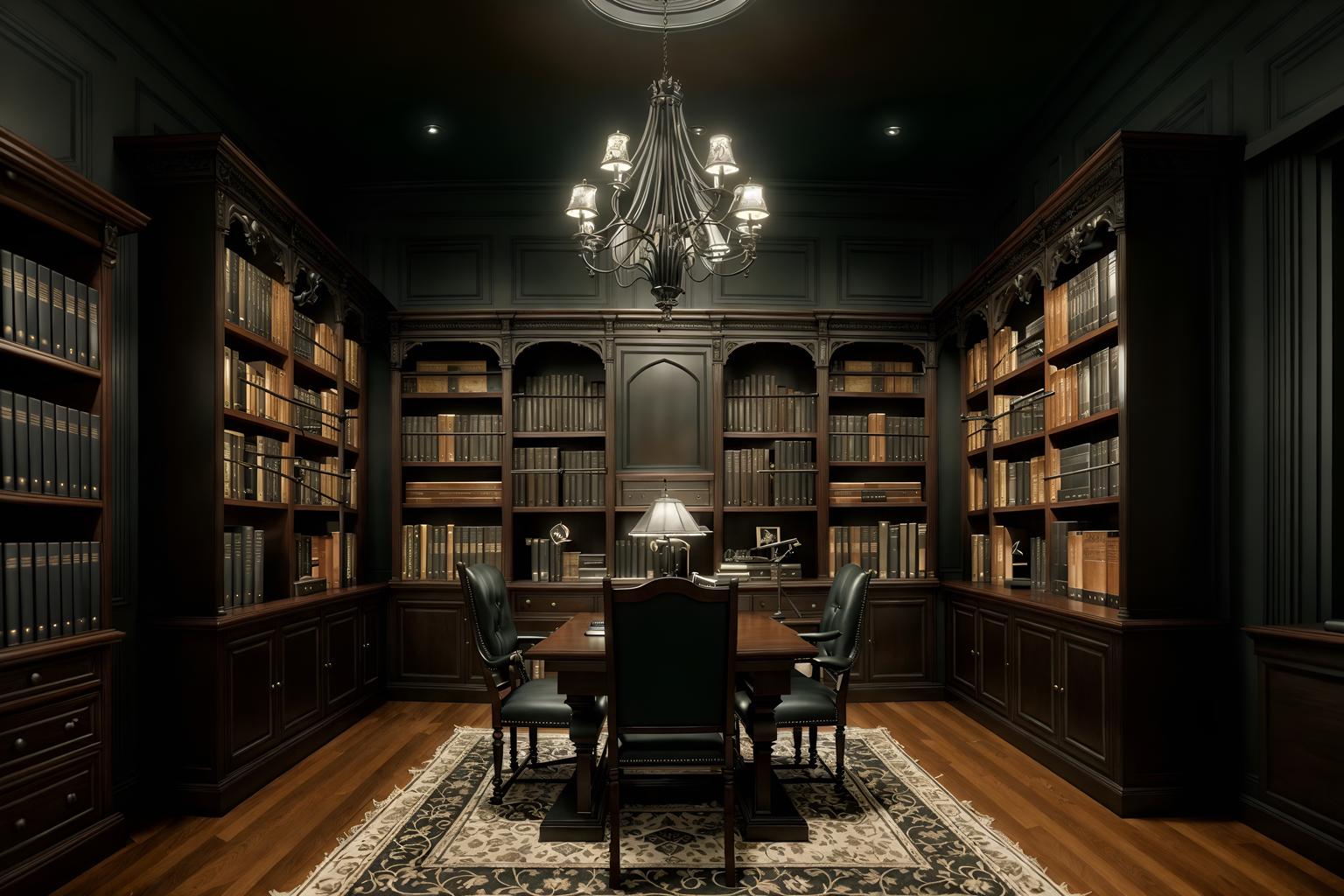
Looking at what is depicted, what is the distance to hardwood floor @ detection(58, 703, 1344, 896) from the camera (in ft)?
9.26

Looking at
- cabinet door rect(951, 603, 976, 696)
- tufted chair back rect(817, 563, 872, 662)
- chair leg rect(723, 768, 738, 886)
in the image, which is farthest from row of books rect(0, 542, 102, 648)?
cabinet door rect(951, 603, 976, 696)

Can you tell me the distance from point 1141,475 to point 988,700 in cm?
197

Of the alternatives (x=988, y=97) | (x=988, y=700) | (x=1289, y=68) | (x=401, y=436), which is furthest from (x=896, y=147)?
(x=401, y=436)

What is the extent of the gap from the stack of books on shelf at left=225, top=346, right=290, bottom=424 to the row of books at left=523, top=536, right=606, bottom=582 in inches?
77.5

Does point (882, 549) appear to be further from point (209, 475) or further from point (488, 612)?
point (209, 475)

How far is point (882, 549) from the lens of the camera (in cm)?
585

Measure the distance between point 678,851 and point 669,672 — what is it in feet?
2.57

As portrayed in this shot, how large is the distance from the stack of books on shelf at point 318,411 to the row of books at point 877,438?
334 cm

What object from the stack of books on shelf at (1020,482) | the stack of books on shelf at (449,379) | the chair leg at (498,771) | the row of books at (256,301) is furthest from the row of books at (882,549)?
the row of books at (256,301)

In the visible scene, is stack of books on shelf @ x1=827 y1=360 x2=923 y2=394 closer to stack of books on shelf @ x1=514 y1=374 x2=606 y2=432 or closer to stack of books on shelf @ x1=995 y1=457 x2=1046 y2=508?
stack of books on shelf @ x1=995 y1=457 x2=1046 y2=508

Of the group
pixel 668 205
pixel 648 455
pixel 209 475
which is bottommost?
pixel 209 475

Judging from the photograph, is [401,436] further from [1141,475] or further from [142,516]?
[1141,475]

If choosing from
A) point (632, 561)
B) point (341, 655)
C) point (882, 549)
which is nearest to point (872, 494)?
point (882, 549)

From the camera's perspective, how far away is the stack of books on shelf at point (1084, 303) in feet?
12.8
